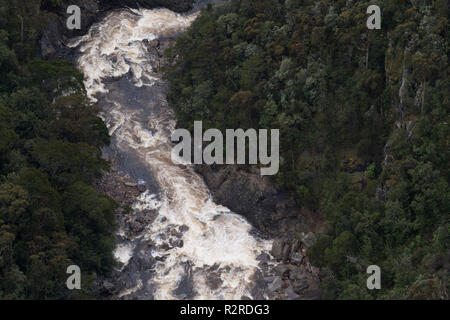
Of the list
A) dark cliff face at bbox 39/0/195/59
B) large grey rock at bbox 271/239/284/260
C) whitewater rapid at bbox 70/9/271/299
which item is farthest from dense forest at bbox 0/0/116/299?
large grey rock at bbox 271/239/284/260

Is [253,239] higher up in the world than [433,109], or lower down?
lower down

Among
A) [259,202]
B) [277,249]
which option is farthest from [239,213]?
[277,249]

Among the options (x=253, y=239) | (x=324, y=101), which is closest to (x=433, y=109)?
(x=324, y=101)

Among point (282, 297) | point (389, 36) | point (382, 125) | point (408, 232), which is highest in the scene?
point (389, 36)

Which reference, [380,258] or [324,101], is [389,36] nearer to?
[324,101]

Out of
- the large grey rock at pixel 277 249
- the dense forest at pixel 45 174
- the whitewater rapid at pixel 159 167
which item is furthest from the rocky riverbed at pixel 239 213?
the dense forest at pixel 45 174

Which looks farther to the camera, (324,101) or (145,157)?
(145,157)
